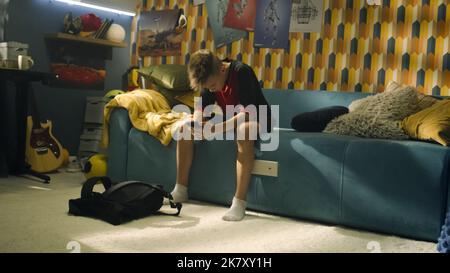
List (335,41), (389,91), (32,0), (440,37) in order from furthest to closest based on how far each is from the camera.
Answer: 1. (32,0)
2. (335,41)
3. (440,37)
4. (389,91)

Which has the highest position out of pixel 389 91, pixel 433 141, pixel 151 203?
pixel 389 91

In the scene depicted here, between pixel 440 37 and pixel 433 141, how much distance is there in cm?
115

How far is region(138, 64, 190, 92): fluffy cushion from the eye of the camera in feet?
12.0

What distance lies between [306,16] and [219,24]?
0.82 m

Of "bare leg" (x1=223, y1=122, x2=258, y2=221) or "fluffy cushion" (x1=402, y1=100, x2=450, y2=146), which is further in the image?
"bare leg" (x1=223, y1=122, x2=258, y2=221)

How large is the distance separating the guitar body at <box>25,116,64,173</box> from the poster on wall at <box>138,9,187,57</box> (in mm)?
1251

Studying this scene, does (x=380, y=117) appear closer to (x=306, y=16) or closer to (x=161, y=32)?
(x=306, y=16)

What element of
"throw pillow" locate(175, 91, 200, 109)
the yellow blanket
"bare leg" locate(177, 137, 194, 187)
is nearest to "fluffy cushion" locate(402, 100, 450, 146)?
"bare leg" locate(177, 137, 194, 187)

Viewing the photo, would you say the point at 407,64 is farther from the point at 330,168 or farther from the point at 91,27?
the point at 91,27

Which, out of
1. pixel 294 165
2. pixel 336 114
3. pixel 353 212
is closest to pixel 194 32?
pixel 336 114

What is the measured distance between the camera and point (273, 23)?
→ 13.2 ft

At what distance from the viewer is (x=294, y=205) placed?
2.75 m

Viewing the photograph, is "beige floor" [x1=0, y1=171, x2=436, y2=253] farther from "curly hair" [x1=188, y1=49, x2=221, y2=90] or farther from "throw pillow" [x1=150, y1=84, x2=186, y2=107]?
"throw pillow" [x1=150, y1=84, x2=186, y2=107]

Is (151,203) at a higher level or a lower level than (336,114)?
lower
